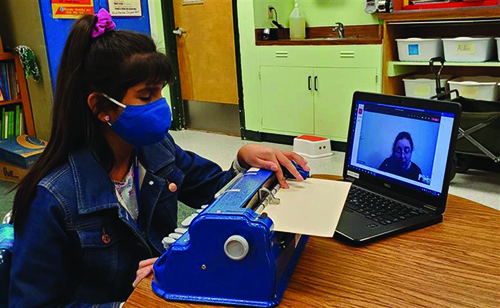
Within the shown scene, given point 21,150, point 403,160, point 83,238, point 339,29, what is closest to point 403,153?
point 403,160

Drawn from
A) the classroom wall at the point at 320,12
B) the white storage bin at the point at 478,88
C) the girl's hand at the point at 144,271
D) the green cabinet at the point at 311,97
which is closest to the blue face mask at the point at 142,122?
the girl's hand at the point at 144,271

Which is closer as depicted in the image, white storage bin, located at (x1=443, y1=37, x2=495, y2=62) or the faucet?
white storage bin, located at (x1=443, y1=37, x2=495, y2=62)

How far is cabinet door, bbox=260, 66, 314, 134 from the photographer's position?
4.16 m

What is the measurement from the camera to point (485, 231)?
99 cm

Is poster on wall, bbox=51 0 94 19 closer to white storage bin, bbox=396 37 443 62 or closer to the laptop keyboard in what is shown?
white storage bin, bbox=396 37 443 62

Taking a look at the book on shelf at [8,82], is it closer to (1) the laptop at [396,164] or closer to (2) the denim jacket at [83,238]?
(2) the denim jacket at [83,238]

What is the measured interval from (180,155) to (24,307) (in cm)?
58

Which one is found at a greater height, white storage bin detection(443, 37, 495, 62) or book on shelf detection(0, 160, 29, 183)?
white storage bin detection(443, 37, 495, 62)

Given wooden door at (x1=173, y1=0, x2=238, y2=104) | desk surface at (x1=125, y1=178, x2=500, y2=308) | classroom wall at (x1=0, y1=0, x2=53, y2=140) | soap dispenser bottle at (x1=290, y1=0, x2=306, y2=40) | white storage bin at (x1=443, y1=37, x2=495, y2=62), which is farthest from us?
wooden door at (x1=173, y1=0, x2=238, y2=104)

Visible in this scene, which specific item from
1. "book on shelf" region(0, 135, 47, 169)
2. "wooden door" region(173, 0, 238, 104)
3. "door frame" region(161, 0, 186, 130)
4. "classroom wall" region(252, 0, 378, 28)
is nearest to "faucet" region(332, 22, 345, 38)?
"classroom wall" region(252, 0, 378, 28)

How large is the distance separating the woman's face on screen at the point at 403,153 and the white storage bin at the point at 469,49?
252 cm

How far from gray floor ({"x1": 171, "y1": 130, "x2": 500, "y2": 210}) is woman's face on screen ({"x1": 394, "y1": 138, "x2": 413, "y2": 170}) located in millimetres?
1914

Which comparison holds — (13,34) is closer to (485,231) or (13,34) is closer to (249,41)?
(249,41)

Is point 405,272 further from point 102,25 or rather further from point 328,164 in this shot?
point 328,164
